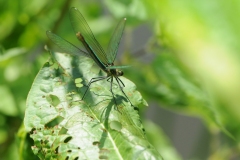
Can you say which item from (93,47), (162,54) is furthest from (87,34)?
(162,54)

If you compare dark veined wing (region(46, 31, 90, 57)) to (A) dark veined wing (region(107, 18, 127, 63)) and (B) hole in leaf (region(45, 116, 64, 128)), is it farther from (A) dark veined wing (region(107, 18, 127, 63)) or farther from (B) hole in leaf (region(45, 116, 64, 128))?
(B) hole in leaf (region(45, 116, 64, 128))

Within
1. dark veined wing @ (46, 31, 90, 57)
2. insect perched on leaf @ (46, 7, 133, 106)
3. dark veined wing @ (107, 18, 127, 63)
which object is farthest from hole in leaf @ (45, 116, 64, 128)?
dark veined wing @ (107, 18, 127, 63)

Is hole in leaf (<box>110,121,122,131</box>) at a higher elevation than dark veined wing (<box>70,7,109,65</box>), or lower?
lower

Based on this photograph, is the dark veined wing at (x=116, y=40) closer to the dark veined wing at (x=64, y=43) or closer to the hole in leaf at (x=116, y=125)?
the dark veined wing at (x=64, y=43)

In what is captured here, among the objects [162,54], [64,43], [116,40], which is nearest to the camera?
[64,43]

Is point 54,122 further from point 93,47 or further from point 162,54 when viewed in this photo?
point 162,54
